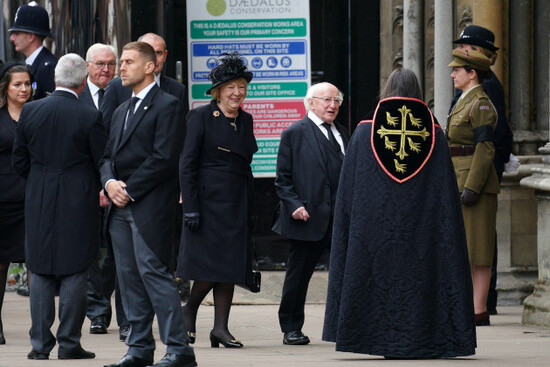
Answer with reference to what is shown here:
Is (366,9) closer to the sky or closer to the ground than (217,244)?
closer to the sky

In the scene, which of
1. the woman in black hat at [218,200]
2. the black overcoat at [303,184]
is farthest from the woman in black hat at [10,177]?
the black overcoat at [303,184]

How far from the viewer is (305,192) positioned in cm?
974

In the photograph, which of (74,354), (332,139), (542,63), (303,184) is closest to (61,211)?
(74,354)

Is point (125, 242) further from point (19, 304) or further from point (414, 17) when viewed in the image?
point (414, 17)

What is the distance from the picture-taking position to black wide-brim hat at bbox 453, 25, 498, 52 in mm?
10633

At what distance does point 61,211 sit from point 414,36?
18.4ft

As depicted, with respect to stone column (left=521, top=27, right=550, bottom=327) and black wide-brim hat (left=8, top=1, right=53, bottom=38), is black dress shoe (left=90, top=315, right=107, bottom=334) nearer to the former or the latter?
black wide-brim hat (left=8, top=1, right=53, bottom=38)

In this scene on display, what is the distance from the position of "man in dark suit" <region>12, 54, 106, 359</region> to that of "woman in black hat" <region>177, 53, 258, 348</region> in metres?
0.86

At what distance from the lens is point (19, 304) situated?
12.7 metres

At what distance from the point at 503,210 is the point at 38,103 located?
4.64m

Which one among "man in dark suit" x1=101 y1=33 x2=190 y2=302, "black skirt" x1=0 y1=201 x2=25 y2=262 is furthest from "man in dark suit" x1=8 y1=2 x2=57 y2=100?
"black skirt" x1=0 y1=201 x2=25 y2=262

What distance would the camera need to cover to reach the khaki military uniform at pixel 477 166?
34.1ft

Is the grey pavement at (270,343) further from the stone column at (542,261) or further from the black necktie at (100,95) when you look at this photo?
the black necktie at (100,95)

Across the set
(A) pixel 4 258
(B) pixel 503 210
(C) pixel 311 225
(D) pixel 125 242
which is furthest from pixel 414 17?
(D) pixel 125 242
